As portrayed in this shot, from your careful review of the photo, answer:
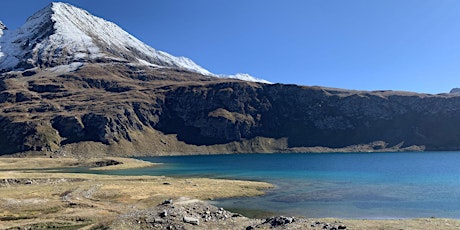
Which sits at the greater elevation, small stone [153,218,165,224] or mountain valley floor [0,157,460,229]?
small stone [153,218,165,224]

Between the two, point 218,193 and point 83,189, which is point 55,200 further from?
point 218,193

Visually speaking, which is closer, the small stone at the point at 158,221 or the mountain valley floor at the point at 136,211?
the small stone at the point at 158,221

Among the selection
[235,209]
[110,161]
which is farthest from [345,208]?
[110,161]

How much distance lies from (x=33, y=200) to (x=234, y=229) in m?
39.3

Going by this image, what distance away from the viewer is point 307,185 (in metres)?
104

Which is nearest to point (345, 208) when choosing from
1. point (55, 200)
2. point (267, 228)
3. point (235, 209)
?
point (235, 209)

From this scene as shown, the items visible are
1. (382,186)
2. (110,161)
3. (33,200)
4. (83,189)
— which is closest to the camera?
(33,200)

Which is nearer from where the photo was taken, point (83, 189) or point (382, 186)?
point (83, 189)

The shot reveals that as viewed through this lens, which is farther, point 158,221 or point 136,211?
point 136,211

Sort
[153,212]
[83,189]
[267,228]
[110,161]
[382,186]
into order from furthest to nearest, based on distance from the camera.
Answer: [110,161] < [382,186] < [83,189] < [153,212] < [267,228]

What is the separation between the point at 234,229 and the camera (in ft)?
155

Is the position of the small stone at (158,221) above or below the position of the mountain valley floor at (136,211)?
above

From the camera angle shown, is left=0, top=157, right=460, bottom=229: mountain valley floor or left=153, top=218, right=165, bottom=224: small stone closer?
left=153, top=218, right=165, bottom=224: small stone

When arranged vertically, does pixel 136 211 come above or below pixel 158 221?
below
